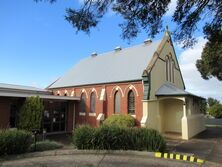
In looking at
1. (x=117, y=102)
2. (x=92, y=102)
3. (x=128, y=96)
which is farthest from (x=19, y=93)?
(x=128, y=96)

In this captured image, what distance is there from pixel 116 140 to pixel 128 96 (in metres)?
11.5

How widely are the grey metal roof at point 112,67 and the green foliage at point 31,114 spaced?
808 cm

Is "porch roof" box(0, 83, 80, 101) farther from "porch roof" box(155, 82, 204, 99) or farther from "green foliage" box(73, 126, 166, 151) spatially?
"green foliage" box(73, 126, 166, 151)

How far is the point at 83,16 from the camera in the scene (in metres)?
9.32

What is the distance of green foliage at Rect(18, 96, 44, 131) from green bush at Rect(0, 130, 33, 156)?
8253 mm

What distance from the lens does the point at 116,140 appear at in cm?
1157

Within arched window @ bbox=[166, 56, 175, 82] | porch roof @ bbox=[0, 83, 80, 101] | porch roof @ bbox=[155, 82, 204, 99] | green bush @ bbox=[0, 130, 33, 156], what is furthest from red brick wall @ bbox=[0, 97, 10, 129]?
arched window @ bbox=[166, 56, 175, 82]

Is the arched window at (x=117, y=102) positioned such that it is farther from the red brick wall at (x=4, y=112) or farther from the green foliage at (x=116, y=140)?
the green foliage at (x=116, y=140)

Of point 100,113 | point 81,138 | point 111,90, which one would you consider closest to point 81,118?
point 100,113

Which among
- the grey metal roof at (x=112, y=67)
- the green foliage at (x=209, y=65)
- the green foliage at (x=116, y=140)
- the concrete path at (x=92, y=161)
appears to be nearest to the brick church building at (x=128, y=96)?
the grey metal roof at (x=112, y=67)

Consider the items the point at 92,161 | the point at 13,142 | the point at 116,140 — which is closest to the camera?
the point at 92,161

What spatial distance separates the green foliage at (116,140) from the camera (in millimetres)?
11453

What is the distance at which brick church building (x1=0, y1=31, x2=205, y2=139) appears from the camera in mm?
21031

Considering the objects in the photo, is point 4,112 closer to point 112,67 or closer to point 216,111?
point 112,67
